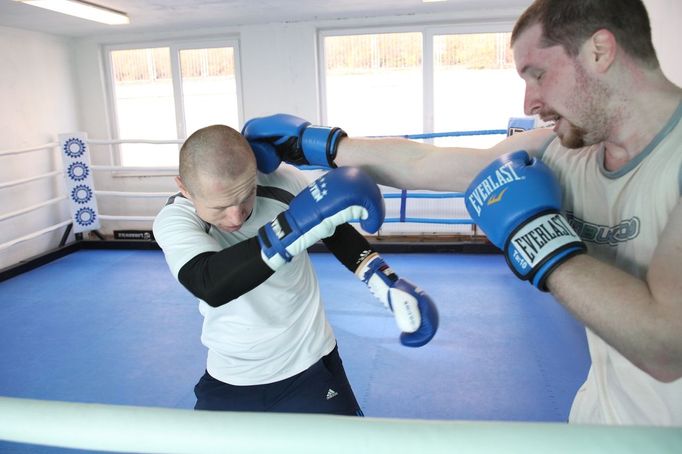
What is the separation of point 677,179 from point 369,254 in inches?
33.6

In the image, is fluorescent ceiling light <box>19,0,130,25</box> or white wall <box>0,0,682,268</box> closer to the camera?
fluorescent ceiling light <box>19,0,130,25</box>

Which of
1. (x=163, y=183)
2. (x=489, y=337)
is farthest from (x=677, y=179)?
(x=163, y=183)

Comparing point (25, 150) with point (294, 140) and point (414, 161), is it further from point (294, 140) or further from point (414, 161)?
point (414, 161)

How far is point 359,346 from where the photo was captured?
3.01 metres

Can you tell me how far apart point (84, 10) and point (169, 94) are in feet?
5.09

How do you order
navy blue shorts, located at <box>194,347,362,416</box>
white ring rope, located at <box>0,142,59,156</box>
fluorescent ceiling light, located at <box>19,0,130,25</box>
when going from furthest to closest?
white ring rope, located at <box>0,142,59,156</box>
fluorescent ceiling light, located at <box>19,0,130,25</box>
navy blue shorts, located at <box>194,347,362,416</box>

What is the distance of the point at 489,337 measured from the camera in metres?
3.05

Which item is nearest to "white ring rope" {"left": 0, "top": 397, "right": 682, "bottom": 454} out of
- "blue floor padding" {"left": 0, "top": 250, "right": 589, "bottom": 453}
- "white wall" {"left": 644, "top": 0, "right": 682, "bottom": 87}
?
"blue floor padding" {"left": 0, "top": 250, "right": 589, "bottom": 453}

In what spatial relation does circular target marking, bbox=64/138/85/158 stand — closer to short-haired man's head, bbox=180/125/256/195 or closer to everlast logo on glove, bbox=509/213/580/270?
short-haired man's head, bbox=180/125/256/195

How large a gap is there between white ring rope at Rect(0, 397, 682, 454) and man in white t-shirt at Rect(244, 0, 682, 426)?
38 centimetres

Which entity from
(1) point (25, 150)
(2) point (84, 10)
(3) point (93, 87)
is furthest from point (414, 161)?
(3) point (93, 87)

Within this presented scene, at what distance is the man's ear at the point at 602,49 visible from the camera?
0.89 metres

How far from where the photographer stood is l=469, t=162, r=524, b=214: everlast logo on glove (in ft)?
3.10

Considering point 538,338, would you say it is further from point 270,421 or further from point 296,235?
point 270,421
